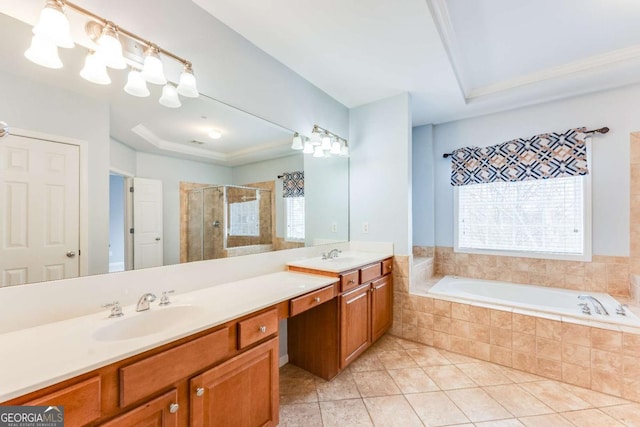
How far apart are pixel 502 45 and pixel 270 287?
2544 millimetres

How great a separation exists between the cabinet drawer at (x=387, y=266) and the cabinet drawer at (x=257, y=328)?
1.36 m

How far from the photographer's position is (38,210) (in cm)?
110

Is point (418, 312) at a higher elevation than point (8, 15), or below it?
below

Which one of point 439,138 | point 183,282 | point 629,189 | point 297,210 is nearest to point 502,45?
point 439,138

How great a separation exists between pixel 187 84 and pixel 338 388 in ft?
7.17

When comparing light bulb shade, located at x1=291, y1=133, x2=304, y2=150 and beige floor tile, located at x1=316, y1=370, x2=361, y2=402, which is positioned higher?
light bulb shade, located at x1=291, y1=133, x2=304, y2=150

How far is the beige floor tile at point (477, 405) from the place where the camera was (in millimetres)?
1626

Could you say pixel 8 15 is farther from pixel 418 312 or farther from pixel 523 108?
pixel 523 108

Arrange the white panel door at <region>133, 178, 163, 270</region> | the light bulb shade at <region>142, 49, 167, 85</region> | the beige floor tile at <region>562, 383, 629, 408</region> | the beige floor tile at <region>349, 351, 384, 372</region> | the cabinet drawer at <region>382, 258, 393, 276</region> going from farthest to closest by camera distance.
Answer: the cabinet drawer at <region>382, 258, 393, 276</region>, the beige floor tile at <region>349, 351, 384, 372</region>, the beige floor tile at <region>562, 383, 629, 408</region>, the white panel door at <region>133, 178, 163, 270</region>, the light bulb shade at <region>142, 49, 167, 85</region>

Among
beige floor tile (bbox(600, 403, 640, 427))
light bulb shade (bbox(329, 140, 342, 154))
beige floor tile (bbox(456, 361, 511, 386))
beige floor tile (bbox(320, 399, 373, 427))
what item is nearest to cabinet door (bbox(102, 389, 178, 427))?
beige floor tile (bbox(320, 399, 373, 427))

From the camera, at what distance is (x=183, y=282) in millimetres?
1504

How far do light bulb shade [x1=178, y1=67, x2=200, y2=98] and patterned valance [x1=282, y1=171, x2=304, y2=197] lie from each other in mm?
918

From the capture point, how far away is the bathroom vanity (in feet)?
2.47

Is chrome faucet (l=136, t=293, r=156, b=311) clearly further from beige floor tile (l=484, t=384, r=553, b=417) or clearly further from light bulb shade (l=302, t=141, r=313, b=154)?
beige floor tile (l=484, t=384, r=553, b=417)
